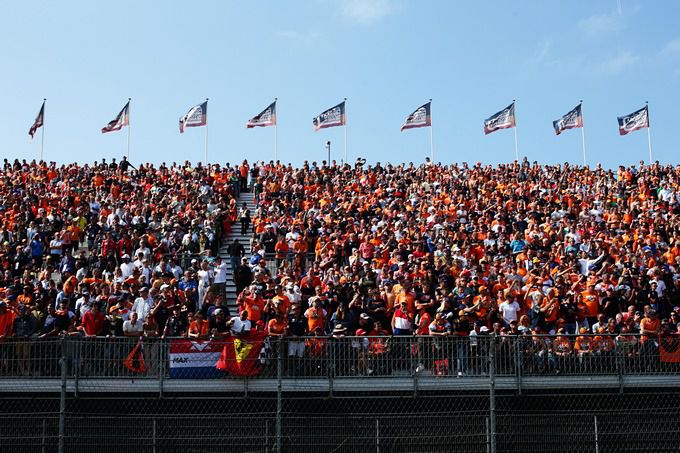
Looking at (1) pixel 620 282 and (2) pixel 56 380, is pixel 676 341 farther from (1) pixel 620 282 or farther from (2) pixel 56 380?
(2) pixel 56 380

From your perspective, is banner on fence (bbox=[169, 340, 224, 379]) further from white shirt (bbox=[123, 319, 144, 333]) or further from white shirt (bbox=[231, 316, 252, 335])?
white shirt (bbox=[123, 319, 144, 333])

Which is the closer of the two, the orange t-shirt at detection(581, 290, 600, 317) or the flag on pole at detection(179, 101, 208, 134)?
the orange t-shirt at detection(581, 290, 600, 317)

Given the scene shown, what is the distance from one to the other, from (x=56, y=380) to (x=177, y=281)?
6.47 m

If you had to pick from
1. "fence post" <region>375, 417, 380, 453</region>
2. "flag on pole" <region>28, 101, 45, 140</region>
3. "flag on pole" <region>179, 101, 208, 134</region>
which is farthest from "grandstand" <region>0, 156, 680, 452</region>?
"flag on pole" <region>28, 101, 45, 140</region>

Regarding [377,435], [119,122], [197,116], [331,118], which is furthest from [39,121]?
[377,435]

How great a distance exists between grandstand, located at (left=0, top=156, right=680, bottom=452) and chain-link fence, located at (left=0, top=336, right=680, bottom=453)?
0.11 ft

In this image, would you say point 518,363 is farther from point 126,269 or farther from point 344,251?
point 126,269

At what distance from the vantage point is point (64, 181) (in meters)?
31.4

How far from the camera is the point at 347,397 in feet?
44.9

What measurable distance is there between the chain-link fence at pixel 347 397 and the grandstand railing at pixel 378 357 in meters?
0.02

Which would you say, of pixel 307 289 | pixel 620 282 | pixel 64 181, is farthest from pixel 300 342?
pixel 64 181

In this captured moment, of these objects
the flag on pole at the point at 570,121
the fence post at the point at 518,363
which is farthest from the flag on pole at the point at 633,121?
the fence post at the point at 518,363

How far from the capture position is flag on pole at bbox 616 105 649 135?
123ft

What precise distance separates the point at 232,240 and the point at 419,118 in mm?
15528
